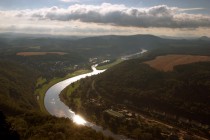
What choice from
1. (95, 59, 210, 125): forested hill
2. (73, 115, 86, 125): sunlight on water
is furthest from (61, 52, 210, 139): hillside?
(73, 115, 86, 125): sunlight on water

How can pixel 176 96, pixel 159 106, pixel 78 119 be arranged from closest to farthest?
pixel 78 119
pixel 159 106
pixel 176 96

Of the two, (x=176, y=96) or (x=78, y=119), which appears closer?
(x=78, y=119)

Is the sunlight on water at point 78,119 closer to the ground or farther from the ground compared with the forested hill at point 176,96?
closer to the ground

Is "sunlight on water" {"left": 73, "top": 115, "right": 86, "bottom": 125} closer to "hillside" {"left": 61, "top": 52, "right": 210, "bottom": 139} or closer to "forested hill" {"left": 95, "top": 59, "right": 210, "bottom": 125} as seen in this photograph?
"hillside" {"left": 61, "top": 52, "right": 210, "bottom": 139}

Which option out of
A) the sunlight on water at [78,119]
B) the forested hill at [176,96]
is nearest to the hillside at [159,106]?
the forested hill at [176,96]

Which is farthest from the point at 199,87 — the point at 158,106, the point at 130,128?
the point at 130,128

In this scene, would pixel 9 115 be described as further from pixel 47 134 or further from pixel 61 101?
pixel 61 101

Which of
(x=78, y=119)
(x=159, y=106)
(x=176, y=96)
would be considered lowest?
(x=78, y=119)

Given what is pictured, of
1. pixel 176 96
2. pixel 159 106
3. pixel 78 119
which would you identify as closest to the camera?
pixel 78 119

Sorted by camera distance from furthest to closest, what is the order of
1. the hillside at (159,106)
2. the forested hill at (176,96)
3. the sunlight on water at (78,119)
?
the forested hill at (176,96)
the sunlight on water at (78,119)
the hillside at (159,106)

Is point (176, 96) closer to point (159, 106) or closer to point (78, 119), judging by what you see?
point (159, 106)

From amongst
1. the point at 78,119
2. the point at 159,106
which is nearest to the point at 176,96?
the point at 159,106

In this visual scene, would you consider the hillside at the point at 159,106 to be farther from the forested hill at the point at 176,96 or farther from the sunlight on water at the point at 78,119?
the sunlight on water at the point at 78,119
